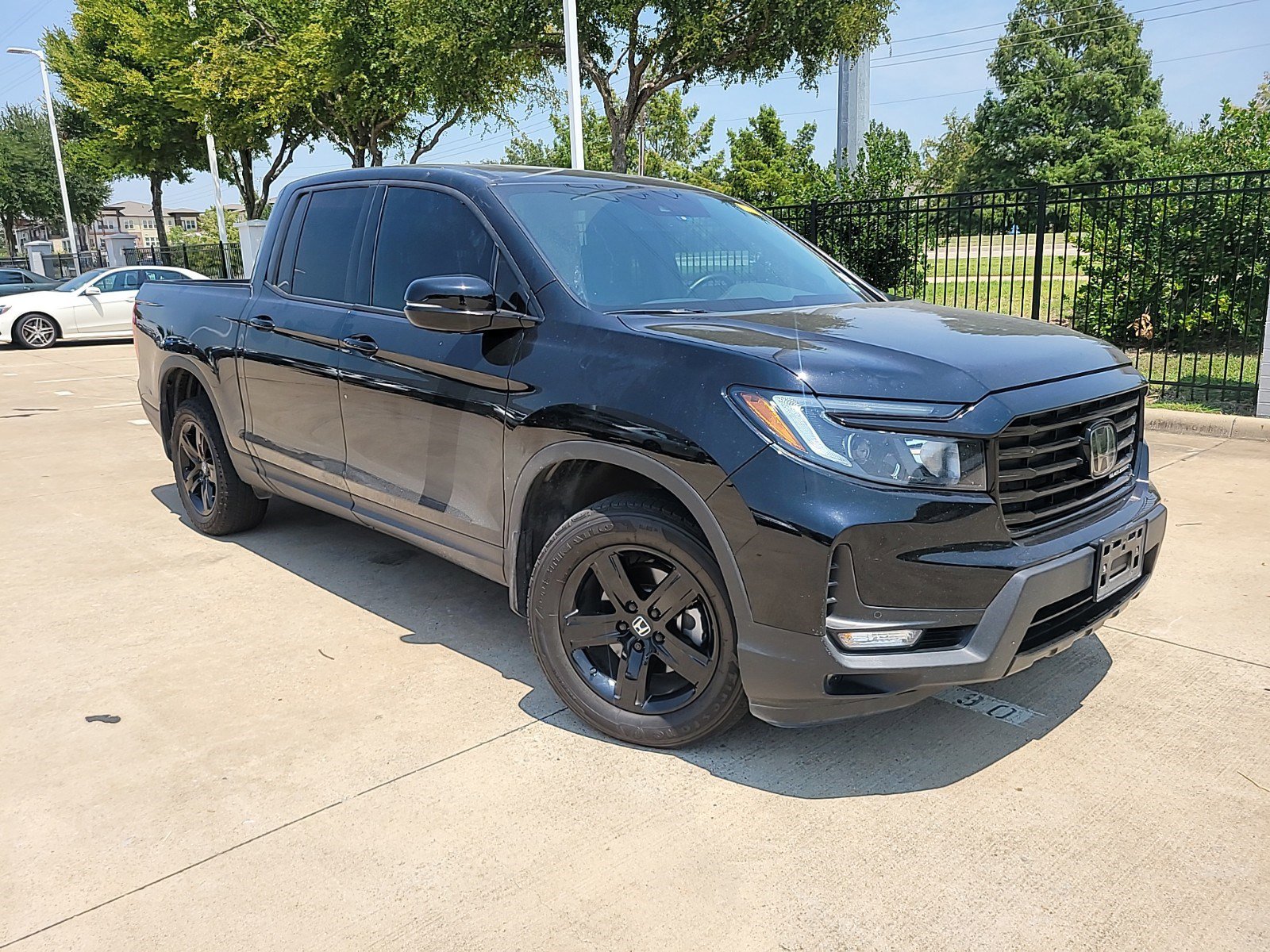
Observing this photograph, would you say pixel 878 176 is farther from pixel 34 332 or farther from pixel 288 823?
pixel 34 332

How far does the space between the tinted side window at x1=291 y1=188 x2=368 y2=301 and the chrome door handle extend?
0.83 feet

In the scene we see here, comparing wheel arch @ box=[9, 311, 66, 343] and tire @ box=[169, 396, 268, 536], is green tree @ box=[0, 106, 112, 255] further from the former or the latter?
tire @ box=[169, 396, 268, 536]

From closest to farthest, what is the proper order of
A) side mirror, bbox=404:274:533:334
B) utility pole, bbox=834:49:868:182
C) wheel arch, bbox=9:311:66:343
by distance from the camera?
side mirror, bbox=404:274:533:334 < utility pole, bbox=834:49:868:182 < wheel arch, bbox=9:311:66:343

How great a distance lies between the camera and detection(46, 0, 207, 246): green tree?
2589 centimetres

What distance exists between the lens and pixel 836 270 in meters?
4.30

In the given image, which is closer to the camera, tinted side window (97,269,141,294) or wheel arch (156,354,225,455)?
wheel arch (156,354,225,455)

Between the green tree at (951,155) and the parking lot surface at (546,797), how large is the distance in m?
60.9

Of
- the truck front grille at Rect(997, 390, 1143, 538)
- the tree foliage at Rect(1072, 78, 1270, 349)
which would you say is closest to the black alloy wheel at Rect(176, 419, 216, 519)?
the truck front grille at Rect(997, 390, 1143, 538)

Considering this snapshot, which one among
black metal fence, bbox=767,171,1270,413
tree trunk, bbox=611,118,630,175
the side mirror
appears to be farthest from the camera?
tree trunk, bbox=611,118,630,175

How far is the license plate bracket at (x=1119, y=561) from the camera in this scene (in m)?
2.88

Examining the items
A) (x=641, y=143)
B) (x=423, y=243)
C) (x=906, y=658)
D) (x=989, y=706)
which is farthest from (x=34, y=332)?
(x=641, y=143)

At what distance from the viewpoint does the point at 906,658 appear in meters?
2.62

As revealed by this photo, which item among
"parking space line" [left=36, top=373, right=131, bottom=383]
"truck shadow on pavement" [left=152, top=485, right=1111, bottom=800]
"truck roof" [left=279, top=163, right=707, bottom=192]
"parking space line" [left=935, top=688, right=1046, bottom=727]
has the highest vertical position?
"truck roof" [left=279, top=163, right=707, bottom=192]

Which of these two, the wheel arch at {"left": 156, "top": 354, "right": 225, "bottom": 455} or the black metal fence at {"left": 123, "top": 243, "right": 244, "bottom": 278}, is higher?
the black metal fence at {"left": 123, "top": 243, "right": 244, "bottom": 278}
